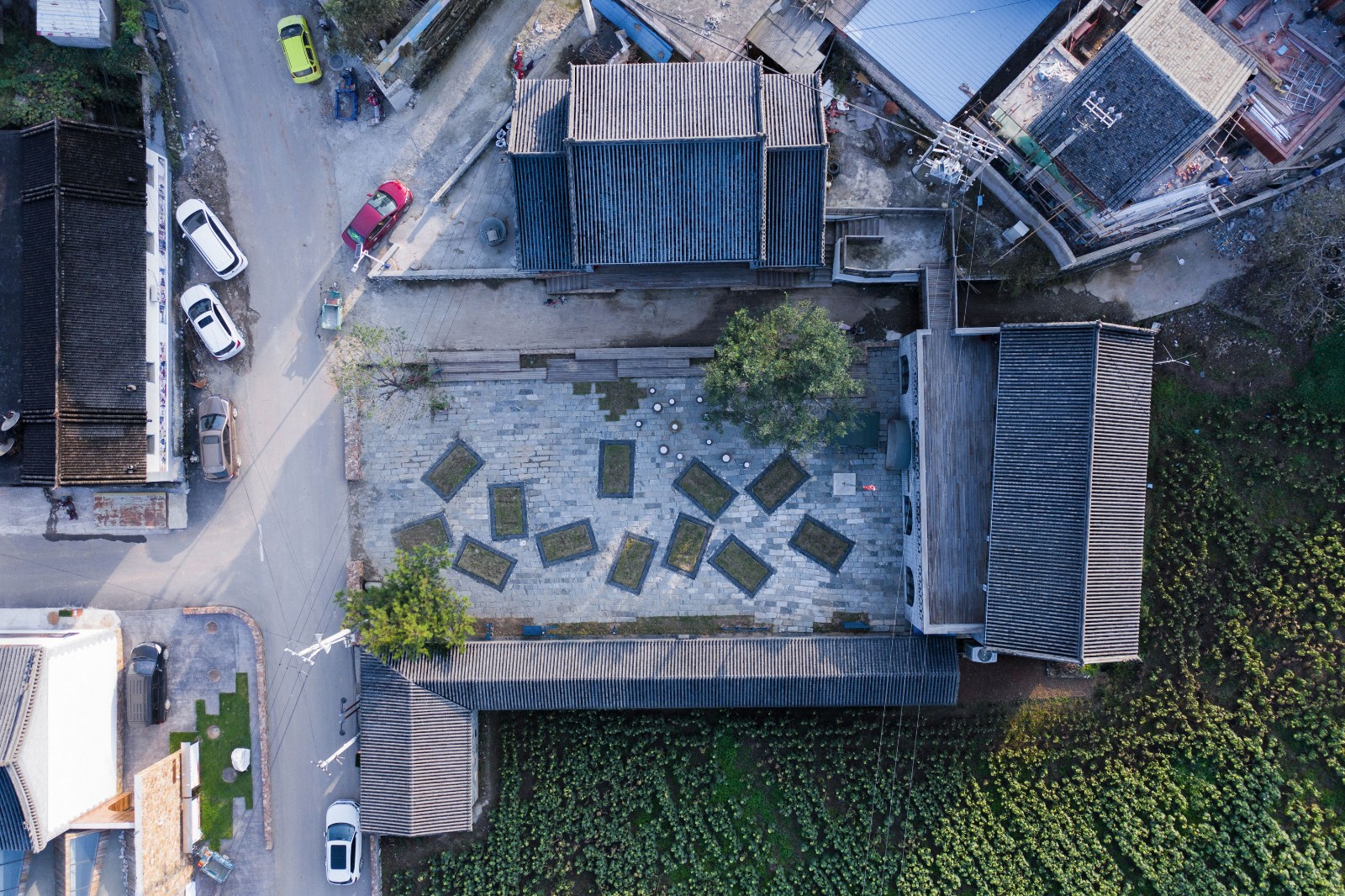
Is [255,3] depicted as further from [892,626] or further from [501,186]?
[892,626]

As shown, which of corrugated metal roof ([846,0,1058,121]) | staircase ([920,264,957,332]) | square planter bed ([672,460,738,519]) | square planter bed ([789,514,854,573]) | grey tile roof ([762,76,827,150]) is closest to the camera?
grey tile roof ([762,76,827,150])

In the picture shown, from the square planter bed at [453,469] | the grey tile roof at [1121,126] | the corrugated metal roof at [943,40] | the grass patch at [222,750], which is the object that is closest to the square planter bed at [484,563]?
the square planter bed at [453,469]

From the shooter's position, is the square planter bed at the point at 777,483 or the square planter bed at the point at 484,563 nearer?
the square planter bed at the point at 777,483

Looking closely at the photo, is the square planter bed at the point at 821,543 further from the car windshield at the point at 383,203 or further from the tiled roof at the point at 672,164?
the car windshield at the point at 383,203

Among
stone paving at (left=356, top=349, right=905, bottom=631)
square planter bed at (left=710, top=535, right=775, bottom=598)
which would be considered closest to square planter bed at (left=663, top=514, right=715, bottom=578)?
stone paving at (left=356, top=349, right=905, bottom=631)

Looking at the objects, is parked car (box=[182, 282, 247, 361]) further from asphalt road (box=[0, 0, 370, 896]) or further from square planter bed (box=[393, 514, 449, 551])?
square planter bed (box=[393, 514, 449, 551])

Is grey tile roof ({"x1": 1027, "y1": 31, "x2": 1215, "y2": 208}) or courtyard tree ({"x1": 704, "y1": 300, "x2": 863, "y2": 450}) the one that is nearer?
grey tile roof ({"x1": 1027, "y1": 31, "x2": 1215, "y2": 208})

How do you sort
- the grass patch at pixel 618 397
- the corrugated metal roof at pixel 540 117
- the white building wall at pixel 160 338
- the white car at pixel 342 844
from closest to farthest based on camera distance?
the corrugated metal roof at pixel 540 117, the white building wall at pixel 160 338, the white car at pixel 342 844, the grass patch at pixel 618 397
